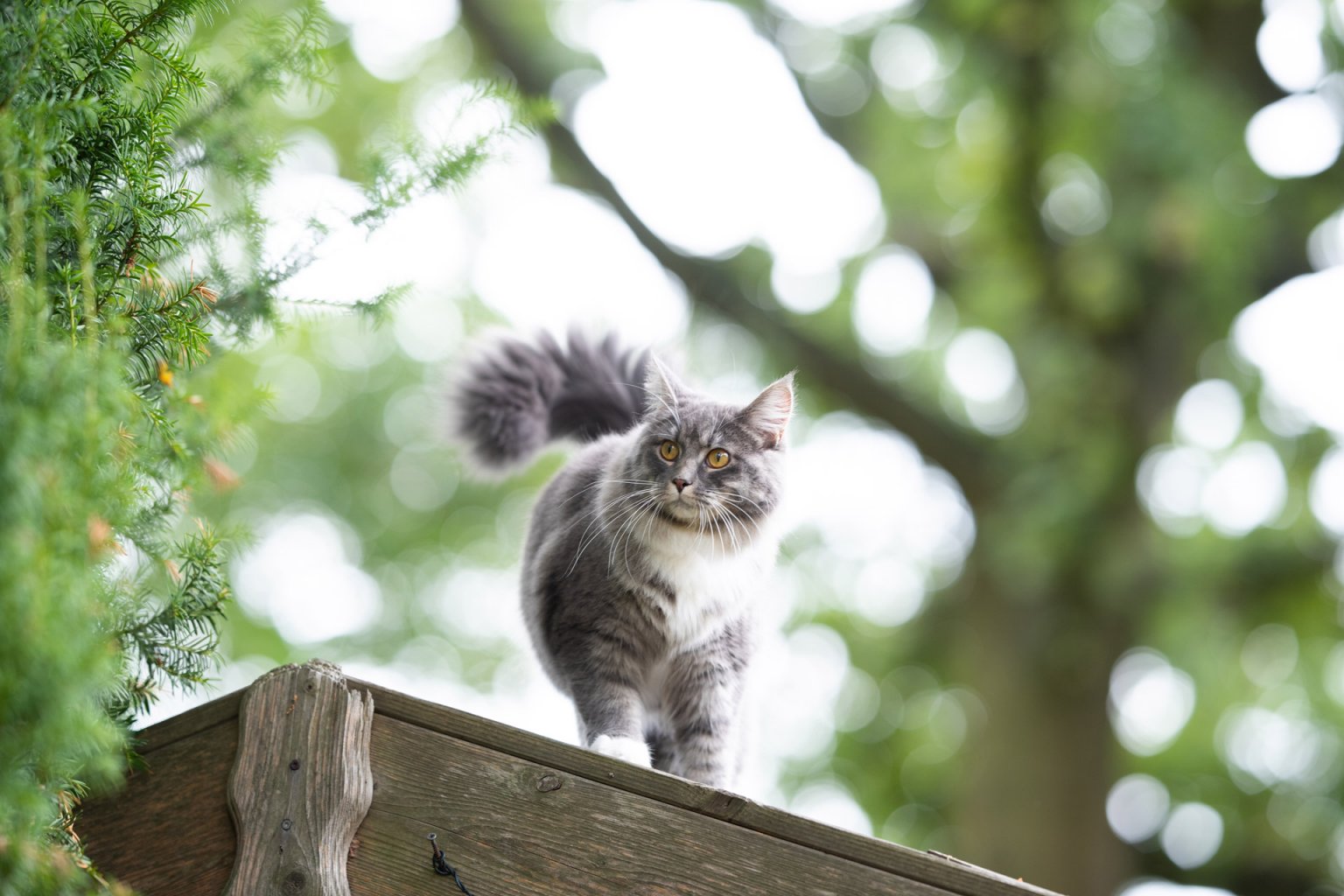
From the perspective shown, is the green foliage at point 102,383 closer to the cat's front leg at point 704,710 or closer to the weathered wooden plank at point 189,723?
the weathered wooden plank at point 189,723

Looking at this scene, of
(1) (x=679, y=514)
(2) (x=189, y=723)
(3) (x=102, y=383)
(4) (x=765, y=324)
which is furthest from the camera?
(4) (x=765, y=324)

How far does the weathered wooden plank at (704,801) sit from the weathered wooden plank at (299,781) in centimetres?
7

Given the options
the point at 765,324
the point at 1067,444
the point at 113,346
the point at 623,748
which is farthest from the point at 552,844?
the point at 765,324

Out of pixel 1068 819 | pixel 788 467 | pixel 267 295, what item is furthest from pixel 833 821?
pixel 1068 819

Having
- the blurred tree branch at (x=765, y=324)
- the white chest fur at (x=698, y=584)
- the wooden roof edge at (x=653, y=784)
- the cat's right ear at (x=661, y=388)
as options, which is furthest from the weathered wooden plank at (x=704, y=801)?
the blurred tree branch at (x=765, y=324)

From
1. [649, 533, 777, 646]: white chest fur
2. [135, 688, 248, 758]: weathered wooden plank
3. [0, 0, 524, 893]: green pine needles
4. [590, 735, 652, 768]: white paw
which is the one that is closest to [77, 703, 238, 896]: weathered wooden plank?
[135, 688, 248, 758]: weathered wooden plank

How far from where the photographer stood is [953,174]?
614 centimetres

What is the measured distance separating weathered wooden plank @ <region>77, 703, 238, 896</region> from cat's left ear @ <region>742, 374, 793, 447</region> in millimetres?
1204

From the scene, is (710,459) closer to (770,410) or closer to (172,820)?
(770,410)

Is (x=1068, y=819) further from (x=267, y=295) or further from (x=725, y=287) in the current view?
(x=267, y=295)

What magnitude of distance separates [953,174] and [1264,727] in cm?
389

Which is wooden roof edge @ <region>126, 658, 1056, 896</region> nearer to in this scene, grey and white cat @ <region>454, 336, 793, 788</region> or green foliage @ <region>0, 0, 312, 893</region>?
green foliage @ <region>0, 0, 312, 893</region>

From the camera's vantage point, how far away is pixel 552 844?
1.67 meters

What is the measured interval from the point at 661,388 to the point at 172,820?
49.8 inches
